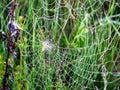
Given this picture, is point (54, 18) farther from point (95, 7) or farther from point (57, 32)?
point (95, 7)

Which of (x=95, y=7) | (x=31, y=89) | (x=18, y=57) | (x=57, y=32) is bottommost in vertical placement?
(x=31, y=89)

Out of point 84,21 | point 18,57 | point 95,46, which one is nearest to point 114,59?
point 95,46

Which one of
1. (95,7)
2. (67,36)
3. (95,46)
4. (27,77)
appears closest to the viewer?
(27,77)

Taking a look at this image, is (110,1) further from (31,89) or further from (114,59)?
(31,89)

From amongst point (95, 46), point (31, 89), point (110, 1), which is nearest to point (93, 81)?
point (95, 46)

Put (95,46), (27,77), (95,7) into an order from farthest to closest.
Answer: (95,7), (95,46), (27,77)

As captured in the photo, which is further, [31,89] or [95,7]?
[95,7]

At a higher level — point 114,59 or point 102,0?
point 102,0
